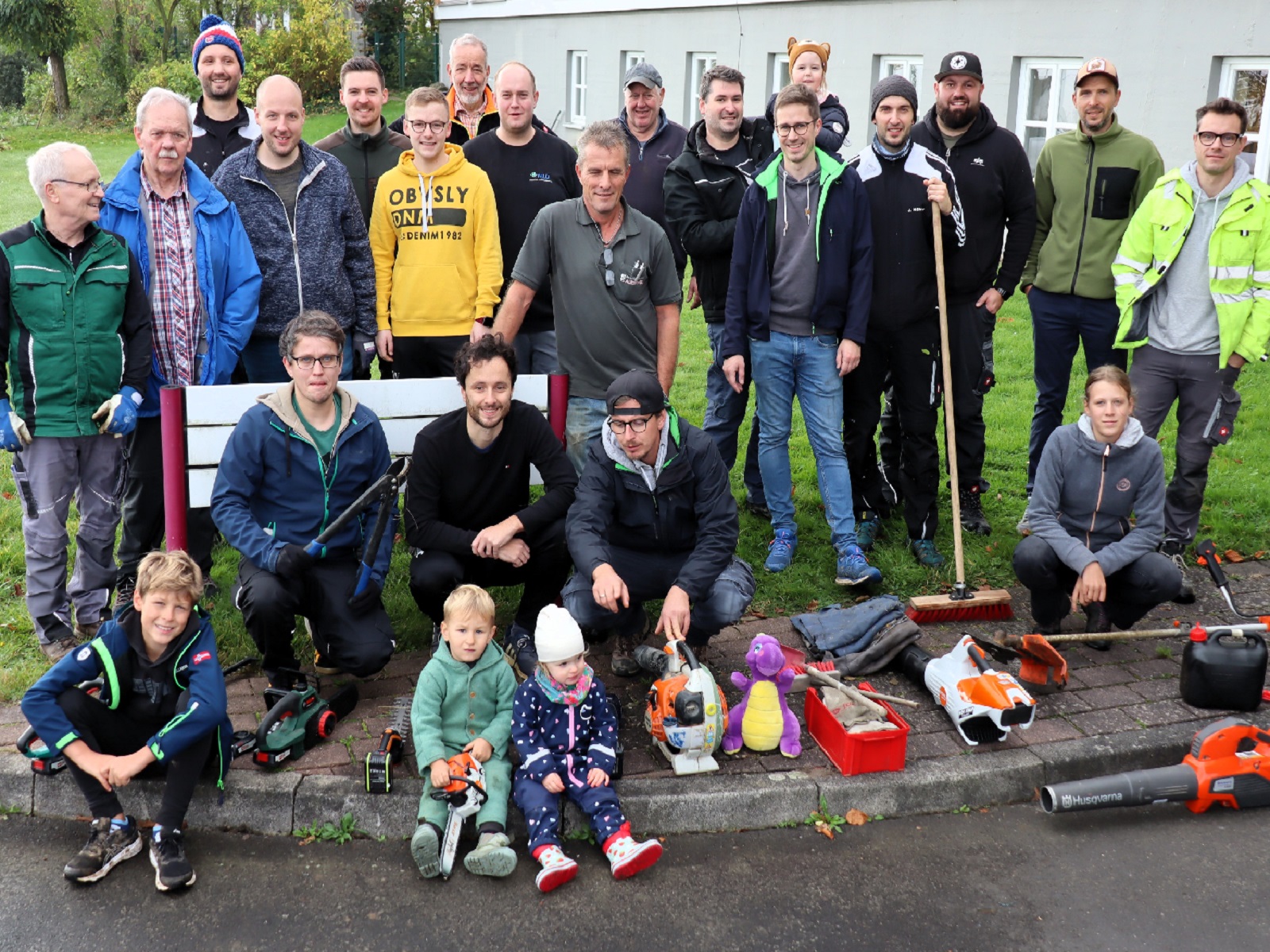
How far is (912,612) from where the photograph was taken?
618 centimetres

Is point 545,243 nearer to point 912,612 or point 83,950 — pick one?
point 912,612

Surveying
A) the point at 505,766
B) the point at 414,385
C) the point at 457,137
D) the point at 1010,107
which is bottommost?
the point at 505,766

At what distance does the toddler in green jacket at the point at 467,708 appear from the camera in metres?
4.41

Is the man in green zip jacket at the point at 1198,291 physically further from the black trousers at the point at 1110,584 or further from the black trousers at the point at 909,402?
the black trousers at the point at 909,402

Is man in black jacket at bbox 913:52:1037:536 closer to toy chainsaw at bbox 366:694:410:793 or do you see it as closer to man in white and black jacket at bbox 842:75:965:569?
man in white and black jacket at bbox 842:75:965:569

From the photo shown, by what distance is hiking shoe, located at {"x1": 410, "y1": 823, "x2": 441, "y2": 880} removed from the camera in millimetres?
4211

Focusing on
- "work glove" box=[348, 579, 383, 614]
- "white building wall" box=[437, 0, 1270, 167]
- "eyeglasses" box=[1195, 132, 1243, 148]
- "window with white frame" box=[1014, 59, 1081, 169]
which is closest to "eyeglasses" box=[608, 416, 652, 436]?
"work glove" box=[348, 579, 383, 614]

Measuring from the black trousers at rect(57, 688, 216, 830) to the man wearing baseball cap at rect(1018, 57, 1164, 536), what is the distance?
15.6ft

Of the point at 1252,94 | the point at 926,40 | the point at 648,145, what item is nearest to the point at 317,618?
the point at 648,145

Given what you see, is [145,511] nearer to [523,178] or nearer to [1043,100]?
→ [523,178]

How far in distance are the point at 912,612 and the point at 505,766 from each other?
2.52 m

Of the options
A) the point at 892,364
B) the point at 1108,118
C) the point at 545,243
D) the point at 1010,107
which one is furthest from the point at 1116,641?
the point at 1010,107

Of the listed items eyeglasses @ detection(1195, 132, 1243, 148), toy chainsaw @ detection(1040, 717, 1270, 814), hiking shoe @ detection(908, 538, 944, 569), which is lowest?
toy chainsaw @ detection(1040, 717, 1270, 814)

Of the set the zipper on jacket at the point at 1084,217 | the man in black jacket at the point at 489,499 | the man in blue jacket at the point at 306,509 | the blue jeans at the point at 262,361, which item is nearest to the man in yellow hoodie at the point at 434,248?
the blue jeans at the point at 262,361
